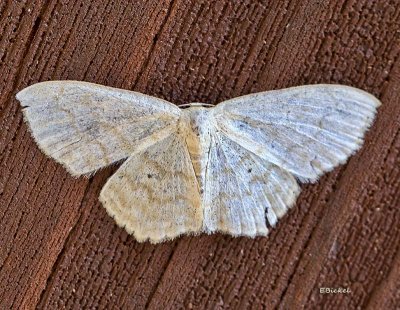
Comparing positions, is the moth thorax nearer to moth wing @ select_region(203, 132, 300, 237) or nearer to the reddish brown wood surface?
moth wing @ select_region(203, 132, 300, 237)

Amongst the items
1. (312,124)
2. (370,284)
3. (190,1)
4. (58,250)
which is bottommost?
(58,250)

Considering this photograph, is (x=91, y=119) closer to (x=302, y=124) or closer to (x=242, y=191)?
(x=242, y=191)

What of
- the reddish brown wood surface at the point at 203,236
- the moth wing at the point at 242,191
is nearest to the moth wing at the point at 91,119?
the reddish brown wood surface at the point at 203,236

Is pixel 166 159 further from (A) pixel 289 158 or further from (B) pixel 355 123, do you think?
(B) pixel 355 123

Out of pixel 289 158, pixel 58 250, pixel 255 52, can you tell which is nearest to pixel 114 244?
pixel 58 250

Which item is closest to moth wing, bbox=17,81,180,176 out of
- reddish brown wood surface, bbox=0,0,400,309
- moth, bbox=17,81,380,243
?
moth, bbox=17,81,380,243
